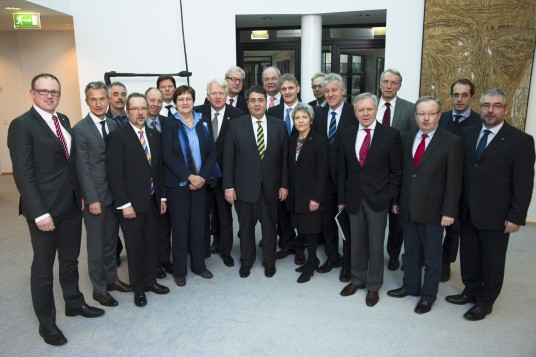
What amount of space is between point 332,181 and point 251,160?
0.73 meters

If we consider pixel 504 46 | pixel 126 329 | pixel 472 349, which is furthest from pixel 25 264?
pixel 504 46

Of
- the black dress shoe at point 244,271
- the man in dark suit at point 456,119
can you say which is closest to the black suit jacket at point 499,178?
the man in dark suit at point 456,119

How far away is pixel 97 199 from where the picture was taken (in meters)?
3.08

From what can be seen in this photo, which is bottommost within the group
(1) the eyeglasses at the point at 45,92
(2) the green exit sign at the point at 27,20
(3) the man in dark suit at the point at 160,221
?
(3) the man in dark suit at the point at 160,221

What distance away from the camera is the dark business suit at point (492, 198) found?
2.80 meters

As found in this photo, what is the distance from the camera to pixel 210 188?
400 cm

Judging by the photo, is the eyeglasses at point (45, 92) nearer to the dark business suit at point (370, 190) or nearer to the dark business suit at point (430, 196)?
the dark business suit at point (370, 190)

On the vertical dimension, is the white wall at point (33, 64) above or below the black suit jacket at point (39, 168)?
above

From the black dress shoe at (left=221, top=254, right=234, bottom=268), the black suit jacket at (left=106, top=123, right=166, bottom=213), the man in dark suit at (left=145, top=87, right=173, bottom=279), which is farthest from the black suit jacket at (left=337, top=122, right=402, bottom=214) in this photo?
the man in dark suit at (left=145, top=87, right=173, bottom=279)

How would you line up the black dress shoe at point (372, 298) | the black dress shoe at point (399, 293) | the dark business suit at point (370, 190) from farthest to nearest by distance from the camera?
the black dress shoe at point (399, 293), the black dress shoe at point (372, 298), the dark business suit at point (370, 190)

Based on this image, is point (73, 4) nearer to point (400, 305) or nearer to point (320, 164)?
point (320, 164)

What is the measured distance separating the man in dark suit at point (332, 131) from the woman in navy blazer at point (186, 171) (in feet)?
3.36

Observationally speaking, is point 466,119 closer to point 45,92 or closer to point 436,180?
point 436,180

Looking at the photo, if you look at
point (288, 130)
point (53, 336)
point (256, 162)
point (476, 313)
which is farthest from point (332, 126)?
point (53, 336)
